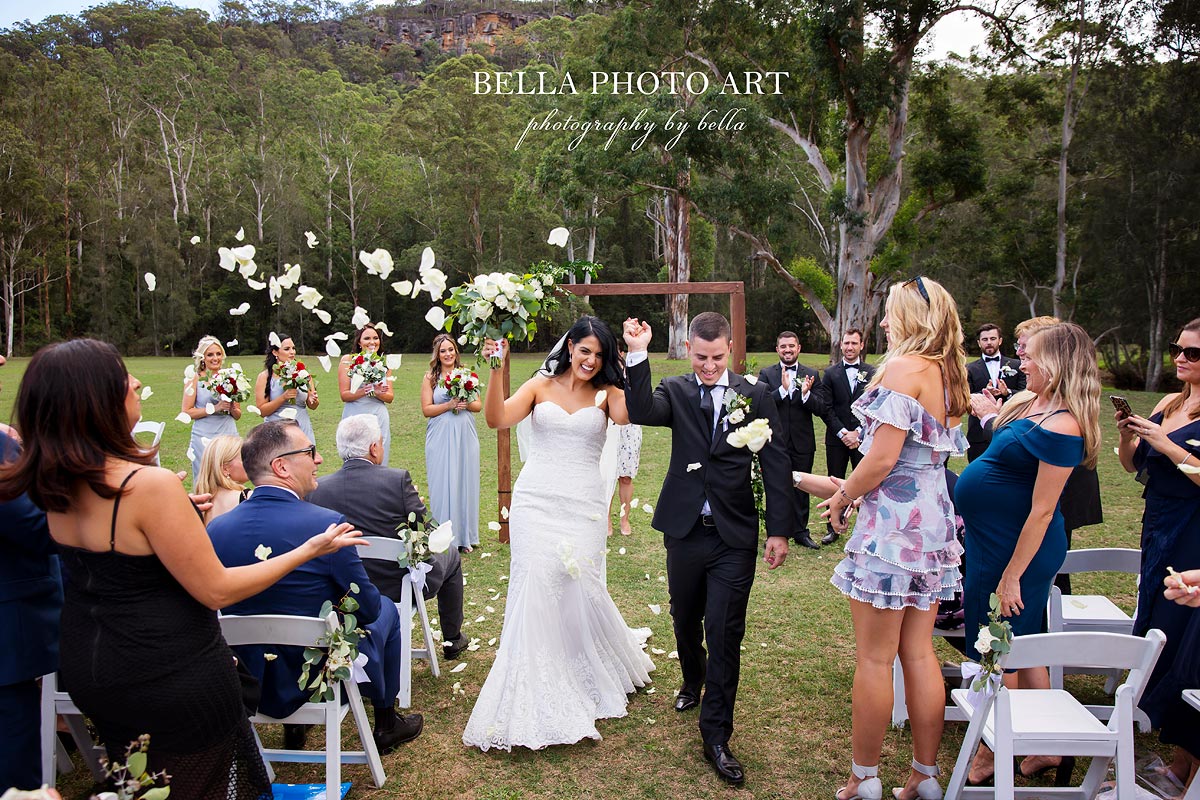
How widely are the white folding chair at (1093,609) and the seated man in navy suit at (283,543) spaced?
3570 millimetres

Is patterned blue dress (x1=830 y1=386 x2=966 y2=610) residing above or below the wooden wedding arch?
below

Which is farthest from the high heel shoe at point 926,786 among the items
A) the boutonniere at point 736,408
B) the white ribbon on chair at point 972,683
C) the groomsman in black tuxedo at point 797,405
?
the groomsman in black tuxedo at point 797,405

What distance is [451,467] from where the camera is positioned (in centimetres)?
841

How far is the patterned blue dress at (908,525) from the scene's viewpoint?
3.61 m

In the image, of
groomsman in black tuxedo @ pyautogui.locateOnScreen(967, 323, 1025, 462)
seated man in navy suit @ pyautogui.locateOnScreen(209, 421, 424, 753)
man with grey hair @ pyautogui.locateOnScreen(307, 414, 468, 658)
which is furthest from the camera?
groomsman in black tuxedo @ pyautogui.locateOnScreen(967, 323, 1025, 462)

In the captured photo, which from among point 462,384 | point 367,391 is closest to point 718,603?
point 462,384

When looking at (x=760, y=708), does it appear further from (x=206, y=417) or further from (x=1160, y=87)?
(x=1160, y=87)

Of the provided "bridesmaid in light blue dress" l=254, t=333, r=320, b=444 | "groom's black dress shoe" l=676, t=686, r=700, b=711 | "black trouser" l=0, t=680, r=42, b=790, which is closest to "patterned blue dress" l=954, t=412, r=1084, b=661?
"groom's black dress shoe" l=676, t=686, r=700, b=711

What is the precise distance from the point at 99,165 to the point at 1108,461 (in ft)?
177

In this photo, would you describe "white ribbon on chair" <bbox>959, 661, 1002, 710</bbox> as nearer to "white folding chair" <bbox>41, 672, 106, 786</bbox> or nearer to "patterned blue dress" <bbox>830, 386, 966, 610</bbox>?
"patterned blue dress" <bbox>830, 386, 966, 610</bbox>

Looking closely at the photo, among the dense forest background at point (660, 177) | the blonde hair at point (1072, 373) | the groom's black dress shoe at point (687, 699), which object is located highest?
the dense forest background at point (660, 177)

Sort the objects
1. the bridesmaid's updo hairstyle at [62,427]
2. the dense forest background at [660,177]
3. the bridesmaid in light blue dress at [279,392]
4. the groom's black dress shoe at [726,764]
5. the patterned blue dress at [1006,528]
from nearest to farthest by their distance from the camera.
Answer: the bridesmaid's updo hairstyle at [62,427] → the patterned blue dress at [1006,528] → the groom's black dress shoe at [726,764] → the bridesmaid in light blue dress at [279,392] → the dense forest background at [660,177]

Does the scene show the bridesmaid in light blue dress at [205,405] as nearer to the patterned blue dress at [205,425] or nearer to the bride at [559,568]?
the patterned blue dress at [205,425]

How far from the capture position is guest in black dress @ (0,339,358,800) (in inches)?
98.6
